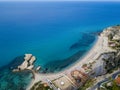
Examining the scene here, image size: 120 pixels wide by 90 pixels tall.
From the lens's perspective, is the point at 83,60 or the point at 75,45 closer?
the point at 83,60

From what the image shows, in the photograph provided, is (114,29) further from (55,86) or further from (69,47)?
(55,86)

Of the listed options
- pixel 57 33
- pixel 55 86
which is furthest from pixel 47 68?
pixel 57 33

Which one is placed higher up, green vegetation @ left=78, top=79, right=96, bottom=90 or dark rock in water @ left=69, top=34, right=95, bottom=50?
dark rock in water @ left=69, top=34, right=95, bottom=50

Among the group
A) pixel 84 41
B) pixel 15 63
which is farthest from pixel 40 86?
pixel 84 41

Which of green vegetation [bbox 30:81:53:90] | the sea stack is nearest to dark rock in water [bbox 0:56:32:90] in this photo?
the sea stack

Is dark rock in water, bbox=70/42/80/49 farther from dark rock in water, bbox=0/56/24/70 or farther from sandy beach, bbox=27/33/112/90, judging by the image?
dark rock in water, bbox=0/56/24/70

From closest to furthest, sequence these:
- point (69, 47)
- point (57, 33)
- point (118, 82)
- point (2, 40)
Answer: point (118, 82)
point (69, 47)
point (2, 40)
point (57, 33)

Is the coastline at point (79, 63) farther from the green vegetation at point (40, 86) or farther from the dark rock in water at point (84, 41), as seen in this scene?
the dark rock in water at point (84, 41)

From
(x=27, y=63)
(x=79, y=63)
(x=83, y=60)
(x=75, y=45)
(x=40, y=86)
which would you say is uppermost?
(x=75, y=45)

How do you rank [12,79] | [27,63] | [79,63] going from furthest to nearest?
[79,63]
[27,63]
[12,79]

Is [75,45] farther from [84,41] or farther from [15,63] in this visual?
[15,63]

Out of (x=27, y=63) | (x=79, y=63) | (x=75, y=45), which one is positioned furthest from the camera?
(x=75, y=45)
